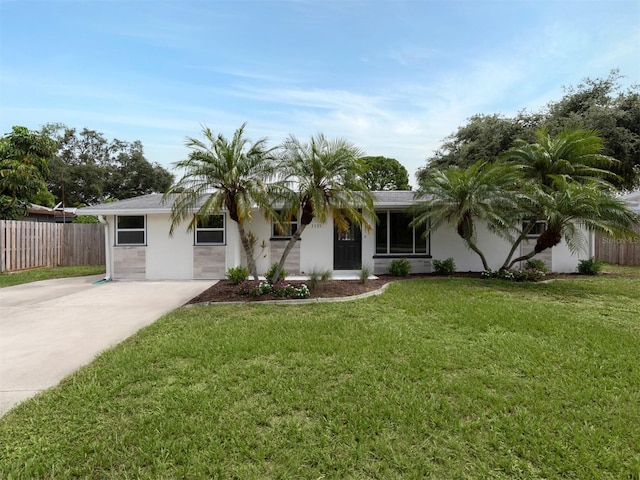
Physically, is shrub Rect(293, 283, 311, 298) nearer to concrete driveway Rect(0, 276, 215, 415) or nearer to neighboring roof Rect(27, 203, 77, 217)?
concrete driveway Rect(0, 276, 215, 415)

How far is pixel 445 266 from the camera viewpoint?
36.1ft

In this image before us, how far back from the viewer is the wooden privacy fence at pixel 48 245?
11.8 meters

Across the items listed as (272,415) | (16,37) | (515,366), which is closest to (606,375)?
(515,366)

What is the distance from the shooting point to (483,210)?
929 cm

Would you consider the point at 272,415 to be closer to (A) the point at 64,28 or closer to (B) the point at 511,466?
(B) the point at 511,466

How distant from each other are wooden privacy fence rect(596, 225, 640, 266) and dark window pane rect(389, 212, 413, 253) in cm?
900

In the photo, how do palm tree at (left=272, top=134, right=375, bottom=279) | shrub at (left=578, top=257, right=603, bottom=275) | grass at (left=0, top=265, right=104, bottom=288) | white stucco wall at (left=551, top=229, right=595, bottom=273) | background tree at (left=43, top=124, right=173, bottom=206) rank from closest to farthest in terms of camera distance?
palm tree at (left=272, top=134, right=375, bottom=279), grass at (left=0, top=265, right=104, bottom=288), shrub at (left=578, top=257, right=603, bottom=275), white stucco wall at (left=551, top=229, right=595, bottom=273), background tree at (left=43, top=124, right=173, bottom=206)

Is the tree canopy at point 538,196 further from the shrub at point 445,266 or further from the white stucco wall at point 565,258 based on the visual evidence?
the white stucco wall at point 565,258

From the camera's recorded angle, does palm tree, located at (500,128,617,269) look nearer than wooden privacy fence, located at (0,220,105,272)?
Yes

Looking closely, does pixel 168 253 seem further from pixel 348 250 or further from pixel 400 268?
pixel 400 268

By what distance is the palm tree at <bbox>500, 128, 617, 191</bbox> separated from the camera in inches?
384

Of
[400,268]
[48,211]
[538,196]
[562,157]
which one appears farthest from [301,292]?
[48,211]

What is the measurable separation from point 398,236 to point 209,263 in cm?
672

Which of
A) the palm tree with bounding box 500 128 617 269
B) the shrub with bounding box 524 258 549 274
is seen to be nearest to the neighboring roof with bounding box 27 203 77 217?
the palm tree with bounding box 500 128 617 269
